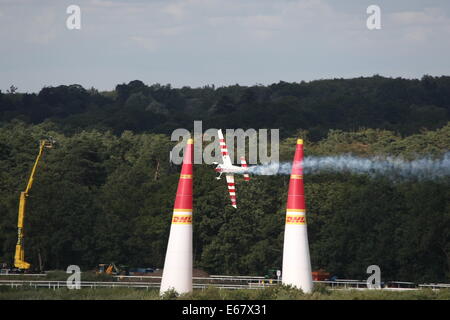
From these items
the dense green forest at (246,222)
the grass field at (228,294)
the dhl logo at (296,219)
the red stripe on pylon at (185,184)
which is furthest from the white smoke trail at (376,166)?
the red stripe on pylon at (185,184)

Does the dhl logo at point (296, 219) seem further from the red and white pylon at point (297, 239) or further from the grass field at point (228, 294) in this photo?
the grass field at point (228, 294)

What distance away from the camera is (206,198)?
86875 mm

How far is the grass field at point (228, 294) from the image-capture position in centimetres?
3922

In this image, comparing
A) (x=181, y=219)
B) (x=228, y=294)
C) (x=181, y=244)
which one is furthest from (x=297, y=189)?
(x=228, y=294)

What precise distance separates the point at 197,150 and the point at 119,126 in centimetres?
7721

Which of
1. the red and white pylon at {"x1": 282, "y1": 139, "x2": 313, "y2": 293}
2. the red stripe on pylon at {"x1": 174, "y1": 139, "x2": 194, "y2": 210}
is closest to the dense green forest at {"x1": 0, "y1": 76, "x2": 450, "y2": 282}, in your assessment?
the red and white pylon at {"x1": 282, "y1": 139, "x2": 313, "y2": 293}

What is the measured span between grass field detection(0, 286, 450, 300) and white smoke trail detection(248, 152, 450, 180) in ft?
39.4

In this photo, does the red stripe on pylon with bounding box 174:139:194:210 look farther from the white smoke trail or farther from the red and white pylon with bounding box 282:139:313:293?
the white smoke trail

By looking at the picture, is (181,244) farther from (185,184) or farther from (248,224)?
(248,224)

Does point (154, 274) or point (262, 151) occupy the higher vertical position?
point (262, 151)
